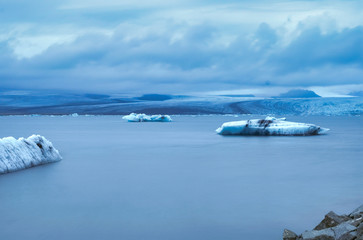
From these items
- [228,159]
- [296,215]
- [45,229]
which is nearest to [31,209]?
[45,229]

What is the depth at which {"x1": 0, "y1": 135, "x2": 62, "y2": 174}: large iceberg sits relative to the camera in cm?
962

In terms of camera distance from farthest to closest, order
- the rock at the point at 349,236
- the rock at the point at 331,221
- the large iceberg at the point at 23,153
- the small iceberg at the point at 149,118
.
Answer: the small iceberg at the point at 149,118 < the large iceberg at the point at 23,153 < the rock at the point at 331,221 < the rock at the point at 349,236

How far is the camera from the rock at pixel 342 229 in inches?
167

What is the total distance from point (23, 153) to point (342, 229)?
8181 mm

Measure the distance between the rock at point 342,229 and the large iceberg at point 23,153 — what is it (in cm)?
753

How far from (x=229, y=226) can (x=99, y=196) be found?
9.50 ft

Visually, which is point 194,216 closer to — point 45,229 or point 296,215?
point 296,215

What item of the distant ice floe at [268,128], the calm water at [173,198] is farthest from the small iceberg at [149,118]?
the calm water at [173,198]

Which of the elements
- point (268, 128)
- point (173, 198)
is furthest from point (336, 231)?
point (268, 128)

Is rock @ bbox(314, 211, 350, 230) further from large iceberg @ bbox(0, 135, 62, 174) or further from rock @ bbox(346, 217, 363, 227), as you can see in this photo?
large iceberg @ bbox(0, 135, 62, 174)

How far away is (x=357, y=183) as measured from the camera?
914cm

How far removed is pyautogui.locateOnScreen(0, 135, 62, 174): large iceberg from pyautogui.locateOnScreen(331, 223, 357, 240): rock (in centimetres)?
753

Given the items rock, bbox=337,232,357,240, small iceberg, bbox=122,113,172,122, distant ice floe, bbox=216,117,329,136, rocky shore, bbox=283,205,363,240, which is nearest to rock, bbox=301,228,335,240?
rocky shore, bbox=283,205,363,240

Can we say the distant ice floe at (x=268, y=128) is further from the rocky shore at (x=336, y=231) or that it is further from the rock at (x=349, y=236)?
the rock at (x=349, y=236)
